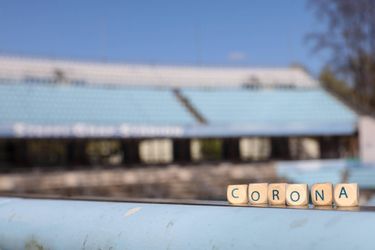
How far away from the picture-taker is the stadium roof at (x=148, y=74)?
32844 millimetres

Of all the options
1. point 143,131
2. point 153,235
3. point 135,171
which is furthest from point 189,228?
point 143,131

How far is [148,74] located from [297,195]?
1337 inches

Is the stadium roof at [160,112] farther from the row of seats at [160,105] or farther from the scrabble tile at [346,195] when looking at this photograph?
the scrabble tile at [346,195]

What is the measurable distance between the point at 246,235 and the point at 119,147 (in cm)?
2972

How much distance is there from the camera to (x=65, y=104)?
29281 mm

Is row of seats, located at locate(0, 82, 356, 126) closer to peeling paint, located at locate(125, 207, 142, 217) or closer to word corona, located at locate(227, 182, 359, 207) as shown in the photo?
peeling paint, located at locate(125, 207, 142, 217)

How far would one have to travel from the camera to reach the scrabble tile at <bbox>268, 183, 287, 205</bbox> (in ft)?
10.5

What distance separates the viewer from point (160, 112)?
31922 millimetres

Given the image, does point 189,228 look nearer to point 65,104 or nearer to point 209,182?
point 209,182

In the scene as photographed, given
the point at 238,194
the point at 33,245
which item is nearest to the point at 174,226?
the point at 238,194

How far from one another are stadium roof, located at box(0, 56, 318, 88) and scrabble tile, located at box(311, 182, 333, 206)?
3005 cm

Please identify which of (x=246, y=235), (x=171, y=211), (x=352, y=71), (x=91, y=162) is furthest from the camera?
(x=352, y=71)

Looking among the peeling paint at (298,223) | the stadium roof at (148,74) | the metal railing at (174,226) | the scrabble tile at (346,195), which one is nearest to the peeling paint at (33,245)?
the metal railing at (174,226)

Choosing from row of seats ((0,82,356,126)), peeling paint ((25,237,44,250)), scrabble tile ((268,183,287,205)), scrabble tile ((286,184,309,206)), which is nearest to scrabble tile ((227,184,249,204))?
scrabble tile ((268,183,287,205))
